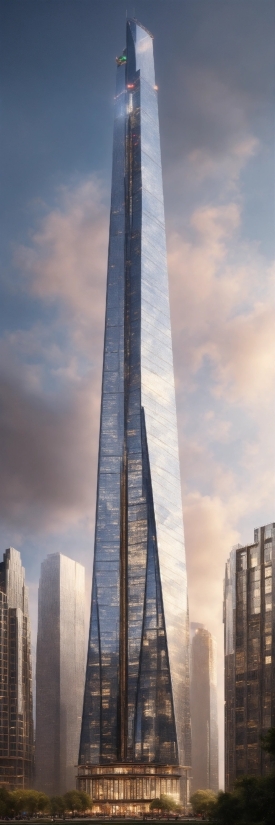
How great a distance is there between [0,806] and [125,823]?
94.8 feet

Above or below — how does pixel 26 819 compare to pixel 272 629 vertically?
below

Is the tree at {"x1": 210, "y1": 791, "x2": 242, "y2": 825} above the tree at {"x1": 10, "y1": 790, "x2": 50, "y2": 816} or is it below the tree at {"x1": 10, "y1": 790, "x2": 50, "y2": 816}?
above

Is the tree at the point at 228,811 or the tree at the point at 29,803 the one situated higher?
the tree at the point at 228,811

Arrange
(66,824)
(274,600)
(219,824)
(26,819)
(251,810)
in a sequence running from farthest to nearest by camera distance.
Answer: (274,600)
(26,819)
(66,824)
(219,824)
(251,810)

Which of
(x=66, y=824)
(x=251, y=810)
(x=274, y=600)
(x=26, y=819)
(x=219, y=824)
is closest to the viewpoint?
(x=251, y=810)

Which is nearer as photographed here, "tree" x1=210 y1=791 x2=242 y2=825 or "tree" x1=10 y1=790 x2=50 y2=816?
"tree" x1=210 y1=791 x2=242 y2=825

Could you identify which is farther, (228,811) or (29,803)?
(29,803)

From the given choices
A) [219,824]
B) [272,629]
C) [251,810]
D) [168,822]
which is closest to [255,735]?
[272,629]

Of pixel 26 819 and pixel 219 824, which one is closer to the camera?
pixel 219 824

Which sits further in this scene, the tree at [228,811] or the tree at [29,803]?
the tree at [29,803]

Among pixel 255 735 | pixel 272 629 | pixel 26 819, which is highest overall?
pixel 272 629

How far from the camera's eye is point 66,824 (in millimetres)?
165625

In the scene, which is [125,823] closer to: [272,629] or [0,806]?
[0,806]

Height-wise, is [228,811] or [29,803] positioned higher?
[228,811]
